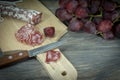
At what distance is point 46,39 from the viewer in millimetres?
1020

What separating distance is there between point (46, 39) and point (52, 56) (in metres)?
0.09

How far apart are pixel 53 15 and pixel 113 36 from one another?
0.73 ft

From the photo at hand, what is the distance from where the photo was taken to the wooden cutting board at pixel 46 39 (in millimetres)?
910

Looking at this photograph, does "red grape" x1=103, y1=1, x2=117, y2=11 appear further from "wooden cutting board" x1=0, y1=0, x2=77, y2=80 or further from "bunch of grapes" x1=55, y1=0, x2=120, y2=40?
"wooden cutting board" x1=0, y1=0, x2=77, y2=80

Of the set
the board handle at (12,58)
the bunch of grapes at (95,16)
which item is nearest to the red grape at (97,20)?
the bunch of grapes at (95,16)

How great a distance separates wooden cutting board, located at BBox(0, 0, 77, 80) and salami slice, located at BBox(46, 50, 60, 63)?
0.04 ft

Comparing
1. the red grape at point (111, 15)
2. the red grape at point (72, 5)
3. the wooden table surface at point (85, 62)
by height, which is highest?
the red grape at point (72, 5)

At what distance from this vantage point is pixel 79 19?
41.3 inches

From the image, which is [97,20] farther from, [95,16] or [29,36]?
[29,36]

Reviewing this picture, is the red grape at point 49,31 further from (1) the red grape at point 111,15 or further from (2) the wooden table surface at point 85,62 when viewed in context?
(1) the red grape at point 111,15

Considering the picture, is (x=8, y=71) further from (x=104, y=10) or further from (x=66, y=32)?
(x=104, y=10)

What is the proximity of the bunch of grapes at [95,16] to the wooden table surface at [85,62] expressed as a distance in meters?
0.03

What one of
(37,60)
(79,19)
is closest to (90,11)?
(79,19)

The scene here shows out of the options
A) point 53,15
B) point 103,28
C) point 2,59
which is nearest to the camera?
point 2,59
